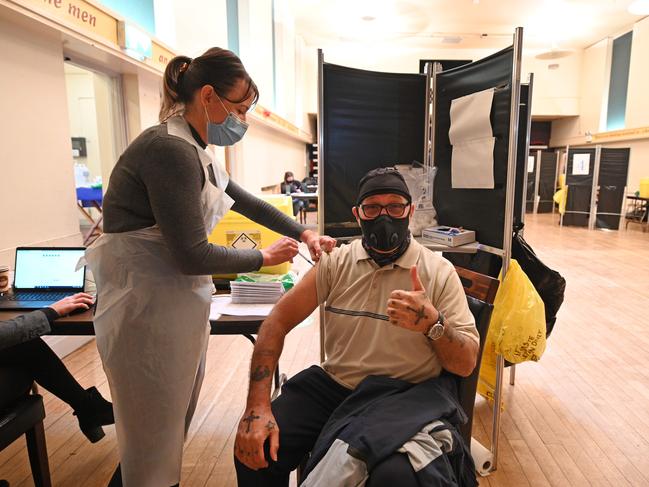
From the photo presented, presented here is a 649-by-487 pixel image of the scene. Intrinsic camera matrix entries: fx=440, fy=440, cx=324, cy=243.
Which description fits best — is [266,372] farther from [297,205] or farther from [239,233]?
[297,205]

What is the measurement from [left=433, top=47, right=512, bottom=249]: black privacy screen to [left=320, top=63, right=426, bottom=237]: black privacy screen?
114 millimetres

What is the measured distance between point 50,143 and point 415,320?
2855 mm

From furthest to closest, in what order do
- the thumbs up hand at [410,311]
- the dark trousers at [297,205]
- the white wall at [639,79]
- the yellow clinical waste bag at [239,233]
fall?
the white wall at [639,79], the dark trousers at [297,205], the yellow clinical waste bag at [239,233], the thumbs up hand at [410,311]

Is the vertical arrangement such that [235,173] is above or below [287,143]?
below

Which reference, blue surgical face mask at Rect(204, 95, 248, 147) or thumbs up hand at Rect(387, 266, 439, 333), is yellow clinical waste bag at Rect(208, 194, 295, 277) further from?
thumbs up hand at Rect(387, 266, 439, 333)

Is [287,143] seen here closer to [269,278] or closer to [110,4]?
[110,4]

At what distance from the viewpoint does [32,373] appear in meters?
1.68

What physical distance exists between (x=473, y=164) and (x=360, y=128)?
58 cm

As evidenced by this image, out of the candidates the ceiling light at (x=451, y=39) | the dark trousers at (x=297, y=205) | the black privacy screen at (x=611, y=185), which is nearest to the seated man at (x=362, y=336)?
the dark trousers at (x=297, y=205)

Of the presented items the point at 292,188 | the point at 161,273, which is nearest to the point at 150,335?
the point at 161,273

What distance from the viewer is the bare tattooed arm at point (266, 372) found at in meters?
1.17

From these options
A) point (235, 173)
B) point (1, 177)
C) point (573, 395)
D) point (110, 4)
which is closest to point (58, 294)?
point (1, 177)

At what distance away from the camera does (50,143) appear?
2916 mm

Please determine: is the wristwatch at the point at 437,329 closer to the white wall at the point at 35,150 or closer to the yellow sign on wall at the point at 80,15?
the white wall at the point at 35,150
